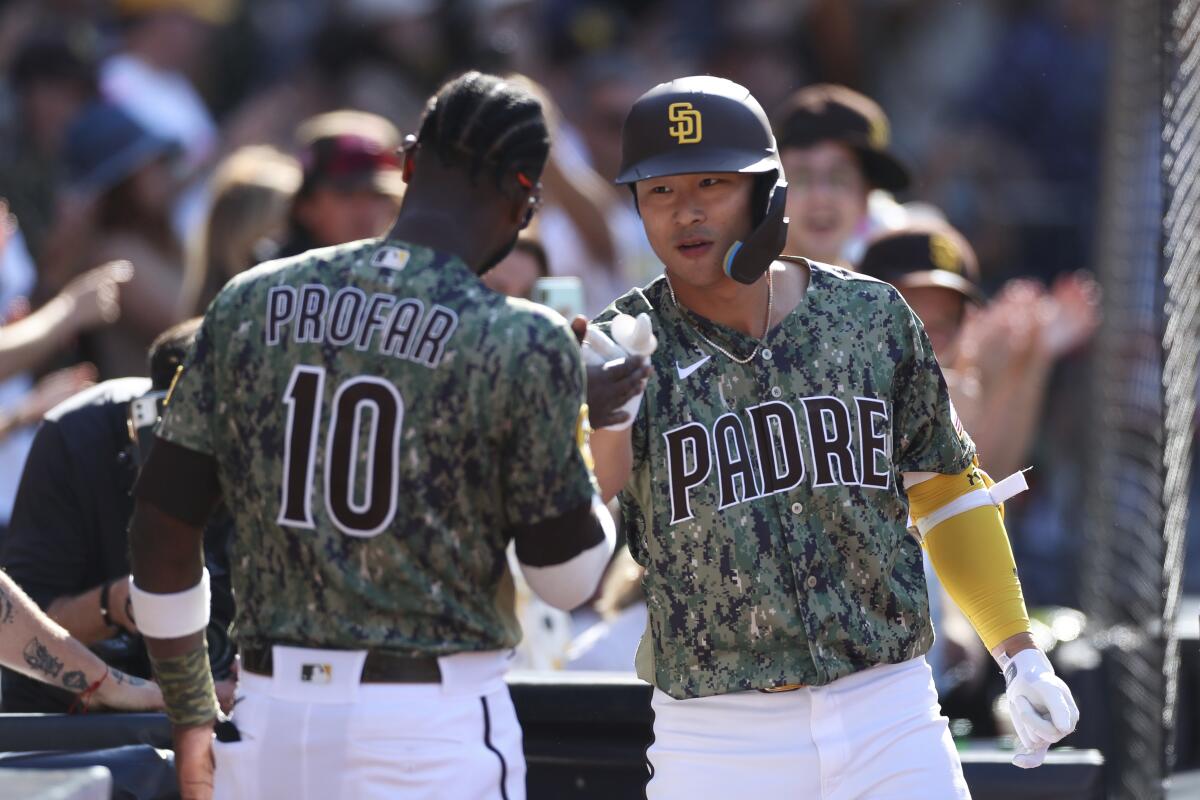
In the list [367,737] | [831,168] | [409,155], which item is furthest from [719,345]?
[831,168]

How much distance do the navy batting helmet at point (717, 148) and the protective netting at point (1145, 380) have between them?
2.04 metres

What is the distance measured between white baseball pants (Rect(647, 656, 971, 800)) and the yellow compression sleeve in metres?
0.28

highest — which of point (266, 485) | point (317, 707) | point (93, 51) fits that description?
point (93, 51)

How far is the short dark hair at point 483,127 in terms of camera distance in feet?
9.63

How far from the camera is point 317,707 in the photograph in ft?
9.27

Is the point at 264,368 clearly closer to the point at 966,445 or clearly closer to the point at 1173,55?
the point at 966,445

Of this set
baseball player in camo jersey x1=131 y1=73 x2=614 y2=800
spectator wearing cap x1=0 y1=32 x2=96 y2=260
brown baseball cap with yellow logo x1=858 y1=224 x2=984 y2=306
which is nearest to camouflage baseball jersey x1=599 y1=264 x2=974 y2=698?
baseball player in camo jersey x1=131 y1=73 x2=614 y2=800

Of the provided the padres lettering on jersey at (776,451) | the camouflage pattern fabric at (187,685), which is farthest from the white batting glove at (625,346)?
the camouflage pattern fabric at (187,685)

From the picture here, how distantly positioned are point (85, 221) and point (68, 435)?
2859mm

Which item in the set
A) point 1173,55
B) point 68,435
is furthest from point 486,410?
point 1173,55

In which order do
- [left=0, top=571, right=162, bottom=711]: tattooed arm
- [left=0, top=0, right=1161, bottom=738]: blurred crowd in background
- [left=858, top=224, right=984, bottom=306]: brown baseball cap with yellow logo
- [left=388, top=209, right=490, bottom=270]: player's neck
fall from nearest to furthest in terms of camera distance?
[left=388, top=209, right=490, bottom=270]: player's neck, [left=0, top=571, right=162, bottom=711]: tattooed arm, [left=858, top=224, right=984, bottom=306]: brown baseball cap with yellow logo, [left=0, top=0, right=1161, bottom=738]: blurred crowd in background

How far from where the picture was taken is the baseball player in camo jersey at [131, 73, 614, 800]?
9.18 ft

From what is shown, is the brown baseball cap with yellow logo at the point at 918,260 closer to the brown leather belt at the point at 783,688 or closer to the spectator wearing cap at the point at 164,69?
the brown leather belt at the point at 783,688

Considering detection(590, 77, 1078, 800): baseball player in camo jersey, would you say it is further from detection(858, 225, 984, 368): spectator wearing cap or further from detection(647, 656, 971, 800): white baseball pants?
detection(858, 225, 984, 368): spectator wearing cap
